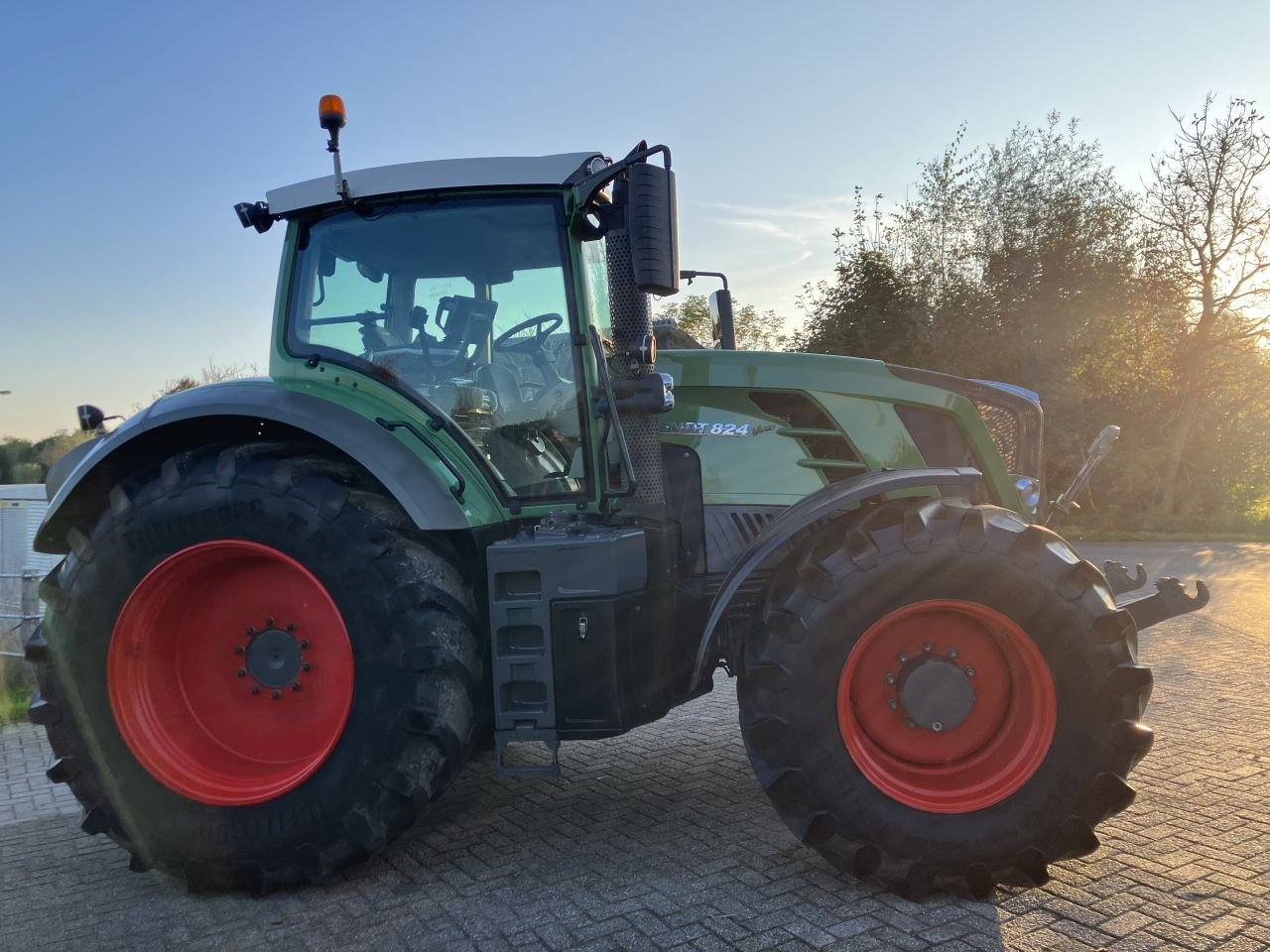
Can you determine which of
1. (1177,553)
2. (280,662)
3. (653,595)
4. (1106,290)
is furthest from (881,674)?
(1106,290)

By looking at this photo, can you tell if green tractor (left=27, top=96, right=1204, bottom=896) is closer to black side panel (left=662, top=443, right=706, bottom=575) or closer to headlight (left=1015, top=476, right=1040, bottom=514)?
black side panel (left=662, top=443, right=706, bottom=575)

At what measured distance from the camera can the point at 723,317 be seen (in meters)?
4.84

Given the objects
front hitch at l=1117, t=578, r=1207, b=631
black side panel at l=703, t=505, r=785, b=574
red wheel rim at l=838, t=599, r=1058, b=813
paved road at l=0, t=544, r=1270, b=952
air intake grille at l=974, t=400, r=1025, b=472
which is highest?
air intake grille at l=974, t=400, r=1025, b=472

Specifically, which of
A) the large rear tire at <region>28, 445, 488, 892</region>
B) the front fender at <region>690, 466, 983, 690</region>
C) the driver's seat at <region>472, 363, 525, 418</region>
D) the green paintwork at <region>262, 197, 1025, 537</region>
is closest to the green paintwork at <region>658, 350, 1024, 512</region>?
the green paintwork at <region>262, 197, 1025, 537</region>

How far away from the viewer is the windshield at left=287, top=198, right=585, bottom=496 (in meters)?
3.55

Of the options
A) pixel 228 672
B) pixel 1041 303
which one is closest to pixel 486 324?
pixel 228 672

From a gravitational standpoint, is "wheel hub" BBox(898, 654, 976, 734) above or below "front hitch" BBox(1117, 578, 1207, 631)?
below

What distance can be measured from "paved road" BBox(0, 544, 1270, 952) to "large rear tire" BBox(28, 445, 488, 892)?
224 millimetres

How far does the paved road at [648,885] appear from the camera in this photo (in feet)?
9.09

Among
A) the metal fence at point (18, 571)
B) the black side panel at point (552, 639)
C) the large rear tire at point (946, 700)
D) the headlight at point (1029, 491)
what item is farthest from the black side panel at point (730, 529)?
the metal fence at point (18, 571)

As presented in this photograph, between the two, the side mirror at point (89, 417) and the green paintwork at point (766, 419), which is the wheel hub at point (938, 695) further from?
the side mirror at point (89, 417)

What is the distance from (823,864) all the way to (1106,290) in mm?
18917

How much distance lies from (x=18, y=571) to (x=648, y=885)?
6503mm

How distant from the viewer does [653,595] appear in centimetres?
348
